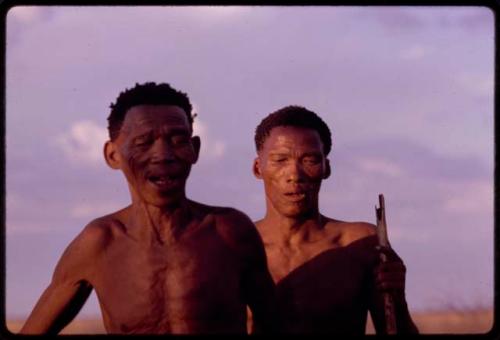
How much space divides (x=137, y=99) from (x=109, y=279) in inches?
32.8

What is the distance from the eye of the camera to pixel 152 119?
6016 mm

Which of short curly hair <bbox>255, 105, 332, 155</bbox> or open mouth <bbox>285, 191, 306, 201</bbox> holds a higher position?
short curly hair <bbox>255, 105, 332, 155</bbox>

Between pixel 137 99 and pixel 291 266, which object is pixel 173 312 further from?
pixel 291 266

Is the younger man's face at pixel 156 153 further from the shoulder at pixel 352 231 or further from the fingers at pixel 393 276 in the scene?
the shoulder at pixel 352 231

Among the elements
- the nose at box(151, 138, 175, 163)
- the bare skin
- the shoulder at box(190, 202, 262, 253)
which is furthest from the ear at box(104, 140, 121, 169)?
the shoulder at box(190, 202, 262, 253)

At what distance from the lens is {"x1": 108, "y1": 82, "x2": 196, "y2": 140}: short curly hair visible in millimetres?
6070

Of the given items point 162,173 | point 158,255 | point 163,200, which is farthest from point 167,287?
point 162,173

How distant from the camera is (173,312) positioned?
586cm

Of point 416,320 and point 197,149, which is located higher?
point 197,149

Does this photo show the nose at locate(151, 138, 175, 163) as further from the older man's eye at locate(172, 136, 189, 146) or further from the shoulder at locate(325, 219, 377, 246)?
the shoulder at locate(325, 219, 377, 246)

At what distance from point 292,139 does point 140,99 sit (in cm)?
146

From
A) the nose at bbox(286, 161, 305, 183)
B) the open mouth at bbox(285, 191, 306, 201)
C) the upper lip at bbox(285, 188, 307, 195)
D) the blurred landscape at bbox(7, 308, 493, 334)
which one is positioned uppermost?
the nose at bbox(286, 161, 305, 183)

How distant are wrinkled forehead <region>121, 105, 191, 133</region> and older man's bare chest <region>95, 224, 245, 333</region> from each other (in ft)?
1.70
